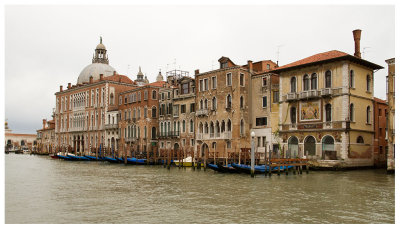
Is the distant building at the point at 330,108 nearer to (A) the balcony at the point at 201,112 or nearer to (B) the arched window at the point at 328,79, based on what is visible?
(B) the arched window at the point at 328,79

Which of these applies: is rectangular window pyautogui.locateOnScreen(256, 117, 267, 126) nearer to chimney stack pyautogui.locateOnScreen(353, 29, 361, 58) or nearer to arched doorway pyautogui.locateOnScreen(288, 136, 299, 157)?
arched doorway pyautogui.locateOnScreen(288, 136, 299, 157)

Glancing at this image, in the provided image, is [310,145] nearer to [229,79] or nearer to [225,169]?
[225,169]

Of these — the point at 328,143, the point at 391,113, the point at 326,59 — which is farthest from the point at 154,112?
the point at 391,113

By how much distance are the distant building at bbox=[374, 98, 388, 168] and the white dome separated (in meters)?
45.1

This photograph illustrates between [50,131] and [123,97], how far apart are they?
29.7m

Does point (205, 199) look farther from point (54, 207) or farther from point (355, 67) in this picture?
point (355, 67)

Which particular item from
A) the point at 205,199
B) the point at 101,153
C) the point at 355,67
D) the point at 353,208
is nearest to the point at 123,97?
the point at 101,153

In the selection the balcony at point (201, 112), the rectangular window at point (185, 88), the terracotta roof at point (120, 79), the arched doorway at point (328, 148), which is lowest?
the arched doorway at point (328, 148)

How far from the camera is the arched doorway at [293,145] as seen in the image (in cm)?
3034

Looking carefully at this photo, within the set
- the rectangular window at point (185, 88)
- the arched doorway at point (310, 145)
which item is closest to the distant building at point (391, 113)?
the arched doorway at point (310, 145)

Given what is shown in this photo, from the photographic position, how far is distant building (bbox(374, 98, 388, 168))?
30.6m

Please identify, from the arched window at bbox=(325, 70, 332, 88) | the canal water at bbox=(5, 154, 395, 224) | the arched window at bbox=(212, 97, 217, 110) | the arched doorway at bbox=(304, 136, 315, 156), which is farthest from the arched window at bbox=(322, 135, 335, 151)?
the arched window at bbox=(212, 97, 217, 110)

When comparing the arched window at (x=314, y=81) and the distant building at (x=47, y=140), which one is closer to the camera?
the arched window at (x=314, y=81)
